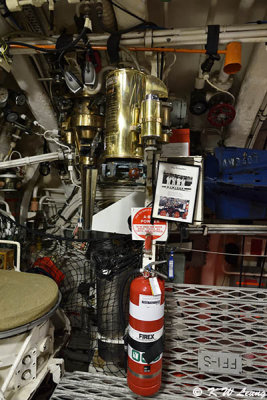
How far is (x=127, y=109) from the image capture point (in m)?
1.34

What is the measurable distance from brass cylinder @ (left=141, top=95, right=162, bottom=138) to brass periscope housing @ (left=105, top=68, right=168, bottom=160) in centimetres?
14

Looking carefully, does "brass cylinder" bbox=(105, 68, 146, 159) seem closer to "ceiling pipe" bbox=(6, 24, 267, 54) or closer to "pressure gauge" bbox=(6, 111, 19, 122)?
"ceiling pipe" bbox=(6, 24, 267, 54)

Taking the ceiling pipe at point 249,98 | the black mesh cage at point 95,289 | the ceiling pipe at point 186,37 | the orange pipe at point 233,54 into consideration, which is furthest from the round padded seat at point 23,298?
the ceiling pipe at point 249,98

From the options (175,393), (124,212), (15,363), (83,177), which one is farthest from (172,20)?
(175,393)

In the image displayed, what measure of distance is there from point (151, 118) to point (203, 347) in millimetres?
1472

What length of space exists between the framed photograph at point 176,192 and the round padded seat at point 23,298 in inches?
30.8

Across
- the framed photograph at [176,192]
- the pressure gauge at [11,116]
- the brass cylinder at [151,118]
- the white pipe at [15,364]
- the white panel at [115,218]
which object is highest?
the pressure gauge at [11,116]

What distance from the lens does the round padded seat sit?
1086mm

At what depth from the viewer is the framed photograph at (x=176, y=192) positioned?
1.41 m

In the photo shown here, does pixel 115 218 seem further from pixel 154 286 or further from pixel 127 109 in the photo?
pixel 127 109

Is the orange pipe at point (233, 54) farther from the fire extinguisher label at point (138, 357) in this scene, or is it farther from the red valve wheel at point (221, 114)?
the fire extinguisher label at point (138, 357)

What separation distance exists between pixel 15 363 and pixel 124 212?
107 cm

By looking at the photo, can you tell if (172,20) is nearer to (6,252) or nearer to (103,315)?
(6,252)

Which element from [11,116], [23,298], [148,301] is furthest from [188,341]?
[11,116]
